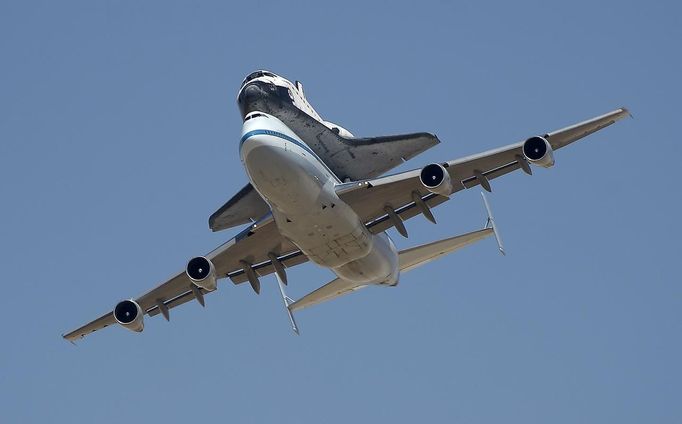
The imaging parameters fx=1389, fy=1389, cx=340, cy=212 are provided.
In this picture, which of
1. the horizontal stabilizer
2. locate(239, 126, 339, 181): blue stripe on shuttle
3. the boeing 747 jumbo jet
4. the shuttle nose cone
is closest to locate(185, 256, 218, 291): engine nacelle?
the boeing 747 jumbo jet

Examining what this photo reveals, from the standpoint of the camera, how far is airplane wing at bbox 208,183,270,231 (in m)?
52.4

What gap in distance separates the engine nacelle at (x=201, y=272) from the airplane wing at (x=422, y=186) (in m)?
5.60

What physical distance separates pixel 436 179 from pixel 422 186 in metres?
2.22

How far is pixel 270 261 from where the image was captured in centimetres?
5262

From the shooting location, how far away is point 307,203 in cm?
4641

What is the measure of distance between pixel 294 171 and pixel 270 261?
7.87 metres

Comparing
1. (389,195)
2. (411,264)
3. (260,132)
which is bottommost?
(411,264)

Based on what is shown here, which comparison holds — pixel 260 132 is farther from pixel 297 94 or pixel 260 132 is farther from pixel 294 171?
pixel 297 94

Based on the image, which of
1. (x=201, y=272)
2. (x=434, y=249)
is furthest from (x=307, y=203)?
(x=434, y=249)

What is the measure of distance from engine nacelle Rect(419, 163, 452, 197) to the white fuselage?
2.98 meters

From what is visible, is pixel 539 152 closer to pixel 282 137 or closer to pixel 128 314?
pixel 282 137

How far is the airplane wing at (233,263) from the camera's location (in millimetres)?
51062

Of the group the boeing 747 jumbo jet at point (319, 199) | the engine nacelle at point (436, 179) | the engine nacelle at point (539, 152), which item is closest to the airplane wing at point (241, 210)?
the boeing 747 jumbo jet at point (319, 199)

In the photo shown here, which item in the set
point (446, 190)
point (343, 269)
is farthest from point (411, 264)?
point (446, 190)
